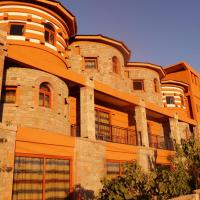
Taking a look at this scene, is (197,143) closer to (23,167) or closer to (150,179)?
(150,179)

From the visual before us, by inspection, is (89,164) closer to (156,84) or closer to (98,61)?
(98,61)

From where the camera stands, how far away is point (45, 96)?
13938 mm

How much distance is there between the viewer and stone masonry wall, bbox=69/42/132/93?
19.5 m

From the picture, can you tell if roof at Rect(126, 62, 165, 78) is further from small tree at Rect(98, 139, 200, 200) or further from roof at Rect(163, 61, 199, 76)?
small tree at Rect(98, 139, 200, 200)

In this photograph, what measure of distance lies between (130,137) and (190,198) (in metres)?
8.74

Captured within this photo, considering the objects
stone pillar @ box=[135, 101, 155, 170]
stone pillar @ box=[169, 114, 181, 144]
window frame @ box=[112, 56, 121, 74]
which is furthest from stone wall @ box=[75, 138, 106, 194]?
stone pillar @ box=[169, 114, 181, 144]

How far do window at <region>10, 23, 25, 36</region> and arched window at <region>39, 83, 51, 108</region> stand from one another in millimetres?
3703

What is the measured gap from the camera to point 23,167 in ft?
35.4

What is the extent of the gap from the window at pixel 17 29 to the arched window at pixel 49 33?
144 centimetres

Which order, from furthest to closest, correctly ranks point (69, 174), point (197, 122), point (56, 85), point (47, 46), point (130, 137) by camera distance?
point (197, 122) < point (130, 137) < point (47, 46) < point (56, 85) < point (69, 174)

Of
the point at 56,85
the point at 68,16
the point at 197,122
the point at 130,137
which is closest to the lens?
the point at 56,85

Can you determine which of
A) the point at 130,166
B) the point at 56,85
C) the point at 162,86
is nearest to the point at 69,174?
the point at 130,166

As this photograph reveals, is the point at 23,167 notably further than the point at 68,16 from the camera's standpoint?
No

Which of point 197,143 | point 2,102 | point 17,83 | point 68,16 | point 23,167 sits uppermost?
point 68,16
